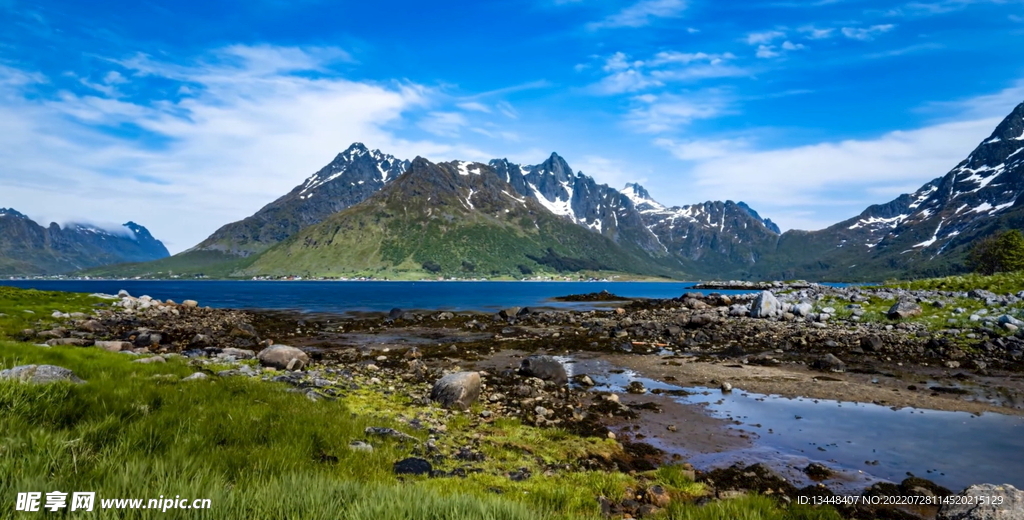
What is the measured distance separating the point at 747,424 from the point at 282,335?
40.5m

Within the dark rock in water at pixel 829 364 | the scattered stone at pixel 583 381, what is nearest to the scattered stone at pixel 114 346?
the scattered stone at pixel 583 381

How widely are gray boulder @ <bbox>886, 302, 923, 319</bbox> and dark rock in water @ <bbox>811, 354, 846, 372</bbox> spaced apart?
17.4 metres

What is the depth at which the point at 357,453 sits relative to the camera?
8.89 m

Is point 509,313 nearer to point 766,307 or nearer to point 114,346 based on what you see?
point 766,307

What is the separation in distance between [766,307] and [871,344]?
63.2ft

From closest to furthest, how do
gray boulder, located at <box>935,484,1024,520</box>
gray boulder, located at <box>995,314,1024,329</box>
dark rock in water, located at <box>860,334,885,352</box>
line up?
gray boulder, located at <box>935,484,1024,520</box>
dark rock in water, located at <box>860,334,885,352</box>
gray boulder, located at <box>995,314,1024,329</box>

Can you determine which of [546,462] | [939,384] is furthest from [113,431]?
[939,384]

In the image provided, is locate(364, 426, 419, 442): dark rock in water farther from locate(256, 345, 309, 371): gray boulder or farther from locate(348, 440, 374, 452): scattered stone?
locate(256, 345, 309, 371): gray boulder

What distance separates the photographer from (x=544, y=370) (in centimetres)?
2316

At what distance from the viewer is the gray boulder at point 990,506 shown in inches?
277

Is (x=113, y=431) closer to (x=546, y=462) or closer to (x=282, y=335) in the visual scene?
(x=546, y=462)

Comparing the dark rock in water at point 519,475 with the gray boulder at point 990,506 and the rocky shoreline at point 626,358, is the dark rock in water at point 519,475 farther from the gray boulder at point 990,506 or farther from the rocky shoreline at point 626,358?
the gray boulder at point 990,506

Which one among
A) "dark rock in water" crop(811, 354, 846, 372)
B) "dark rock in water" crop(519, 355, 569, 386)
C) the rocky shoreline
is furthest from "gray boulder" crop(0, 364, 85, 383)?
"dark rock in water" crop(811, 354, 846, 372)

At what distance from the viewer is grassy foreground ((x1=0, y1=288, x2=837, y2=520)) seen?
13.6ft
